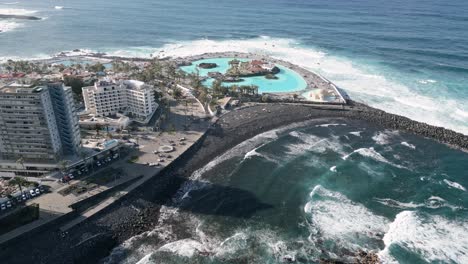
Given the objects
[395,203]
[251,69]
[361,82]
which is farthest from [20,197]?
[361,82]

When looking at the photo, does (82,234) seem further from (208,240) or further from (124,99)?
(124,99)

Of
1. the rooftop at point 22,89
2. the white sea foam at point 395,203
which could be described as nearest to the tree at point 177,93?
the rooftop at point 22,89

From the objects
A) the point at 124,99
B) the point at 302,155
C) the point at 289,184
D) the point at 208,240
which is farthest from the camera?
the point at 124,99

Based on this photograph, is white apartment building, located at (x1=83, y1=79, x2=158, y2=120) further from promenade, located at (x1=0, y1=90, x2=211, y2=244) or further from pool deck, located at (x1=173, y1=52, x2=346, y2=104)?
pool deck, located at (x1=173, y1=52, x2=346, y2=104)

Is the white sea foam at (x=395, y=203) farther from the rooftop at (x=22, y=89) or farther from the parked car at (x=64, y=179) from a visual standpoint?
the rooftop at (x=22, y=89)

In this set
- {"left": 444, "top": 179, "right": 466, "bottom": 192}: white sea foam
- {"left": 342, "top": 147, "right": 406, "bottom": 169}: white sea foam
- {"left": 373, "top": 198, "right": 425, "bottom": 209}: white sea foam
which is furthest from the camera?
{"left": 342, "top": 147, "right": 406, "bottom": 169}: white sea foam

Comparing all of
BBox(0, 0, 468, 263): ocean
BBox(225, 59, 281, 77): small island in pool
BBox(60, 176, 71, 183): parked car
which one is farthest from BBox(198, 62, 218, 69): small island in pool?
BBox(60, 176, 71, 183): parked car

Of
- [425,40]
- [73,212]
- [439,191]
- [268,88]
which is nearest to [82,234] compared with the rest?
[73,212]
